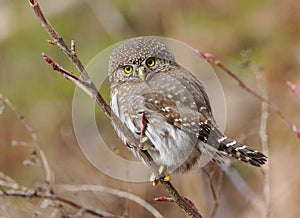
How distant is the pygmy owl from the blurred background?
123 inches

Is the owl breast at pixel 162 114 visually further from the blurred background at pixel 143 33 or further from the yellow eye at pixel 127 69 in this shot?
the blurred background at pixel 143 33

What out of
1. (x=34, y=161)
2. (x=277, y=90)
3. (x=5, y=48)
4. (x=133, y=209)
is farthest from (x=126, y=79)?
(x=5, y=48)

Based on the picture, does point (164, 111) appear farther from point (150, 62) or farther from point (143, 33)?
point (143, 33)

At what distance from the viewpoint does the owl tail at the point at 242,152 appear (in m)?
2.81

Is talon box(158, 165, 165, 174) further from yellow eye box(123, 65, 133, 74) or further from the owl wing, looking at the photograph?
yellow eye box(123, 65, 133, 74)

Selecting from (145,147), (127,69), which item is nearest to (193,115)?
(145,147)

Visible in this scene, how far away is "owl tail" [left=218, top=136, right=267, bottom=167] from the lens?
2.81 meters

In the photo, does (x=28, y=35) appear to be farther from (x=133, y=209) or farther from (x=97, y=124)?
(x=133, y=209)

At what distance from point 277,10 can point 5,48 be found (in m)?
3.47

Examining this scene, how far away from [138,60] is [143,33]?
14.9 ft

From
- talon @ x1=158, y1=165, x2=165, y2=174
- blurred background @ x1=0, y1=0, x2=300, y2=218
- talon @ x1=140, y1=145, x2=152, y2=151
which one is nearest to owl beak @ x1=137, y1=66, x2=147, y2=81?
talon @ x1=140, y1=145, x2=152, y2=151

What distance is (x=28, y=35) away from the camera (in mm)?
7582

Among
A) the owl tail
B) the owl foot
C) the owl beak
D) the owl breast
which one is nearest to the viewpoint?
the owl foot

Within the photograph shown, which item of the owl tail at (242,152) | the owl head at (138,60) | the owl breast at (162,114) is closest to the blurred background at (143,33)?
the owl head at (138,60)
